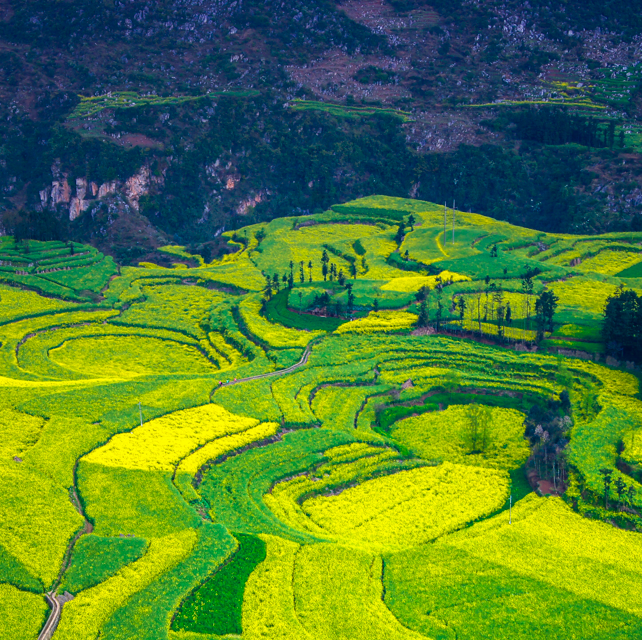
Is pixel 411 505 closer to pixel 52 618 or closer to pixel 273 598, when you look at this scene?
pixel 273 598

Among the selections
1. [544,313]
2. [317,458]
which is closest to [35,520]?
[317,458]

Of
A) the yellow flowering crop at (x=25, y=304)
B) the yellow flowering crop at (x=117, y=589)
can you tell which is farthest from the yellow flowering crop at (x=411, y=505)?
the yellow flowering crop at (x=25, y=304)

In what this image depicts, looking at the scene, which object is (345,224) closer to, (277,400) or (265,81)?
(265,81)

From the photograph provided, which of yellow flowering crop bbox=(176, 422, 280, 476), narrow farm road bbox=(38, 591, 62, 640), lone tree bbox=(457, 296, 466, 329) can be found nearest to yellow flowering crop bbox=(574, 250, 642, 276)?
lone tree bbox=(457, 296, 466, 329)

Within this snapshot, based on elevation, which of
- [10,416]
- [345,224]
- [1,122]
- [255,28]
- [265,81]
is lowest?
[10,416]

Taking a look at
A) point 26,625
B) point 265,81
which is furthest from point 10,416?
point 265,81
